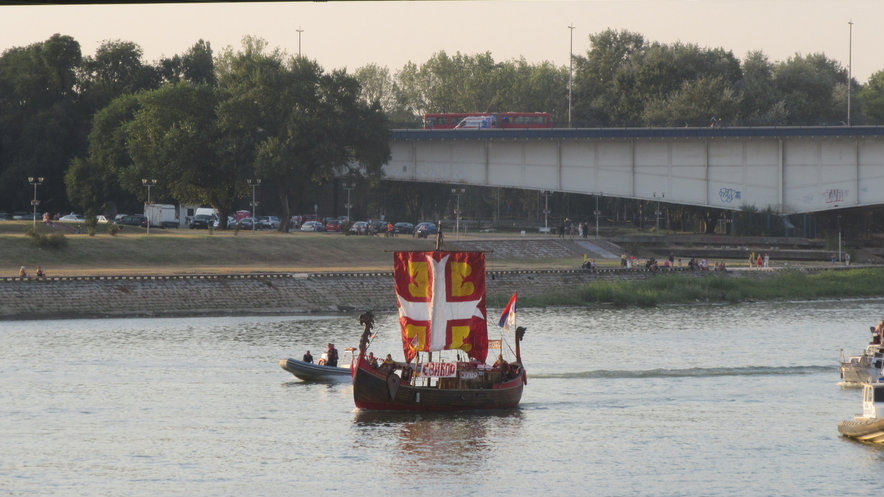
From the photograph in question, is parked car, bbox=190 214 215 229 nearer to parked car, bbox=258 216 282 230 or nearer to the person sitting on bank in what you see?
parked car, bbox=258 216 282 230

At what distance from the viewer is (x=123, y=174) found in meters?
117

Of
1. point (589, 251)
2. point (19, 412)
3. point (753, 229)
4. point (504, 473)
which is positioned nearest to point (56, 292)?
point (19, 412)

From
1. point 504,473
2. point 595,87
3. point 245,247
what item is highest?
point 595,87

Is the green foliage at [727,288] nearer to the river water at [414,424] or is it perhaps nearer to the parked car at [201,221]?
the river water at [414,424]

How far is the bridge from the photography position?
11038 cm

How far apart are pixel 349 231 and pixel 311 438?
73.4 meters

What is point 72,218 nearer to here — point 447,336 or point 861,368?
point 447,336

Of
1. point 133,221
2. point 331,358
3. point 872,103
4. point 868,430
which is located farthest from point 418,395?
point 872,103

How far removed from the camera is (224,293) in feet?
270

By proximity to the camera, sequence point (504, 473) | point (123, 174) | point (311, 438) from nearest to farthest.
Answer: point (504, 473) < point (311, 438) < point (123, 174)

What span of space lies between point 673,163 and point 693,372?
6080 cm

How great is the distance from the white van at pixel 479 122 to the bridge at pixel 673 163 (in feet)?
18.2

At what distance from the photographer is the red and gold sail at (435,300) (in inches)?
2108

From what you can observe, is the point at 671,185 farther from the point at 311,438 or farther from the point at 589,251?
the point at 311,438
